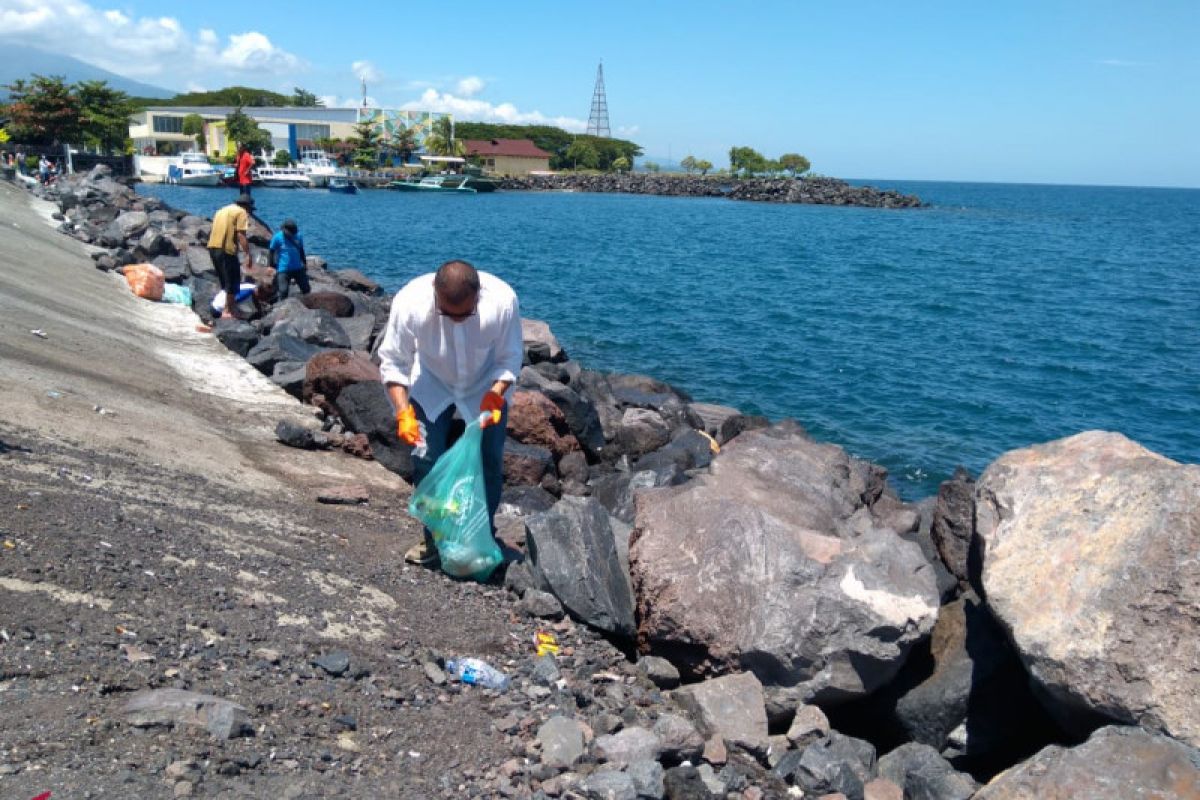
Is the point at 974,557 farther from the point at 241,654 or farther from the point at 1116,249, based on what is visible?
the point at 1116,249

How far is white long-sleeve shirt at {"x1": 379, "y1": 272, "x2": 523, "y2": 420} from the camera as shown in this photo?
5438 mm

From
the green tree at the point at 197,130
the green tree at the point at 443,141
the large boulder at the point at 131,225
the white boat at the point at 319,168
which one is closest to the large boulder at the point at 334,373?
the large boulder at the point at 131,225

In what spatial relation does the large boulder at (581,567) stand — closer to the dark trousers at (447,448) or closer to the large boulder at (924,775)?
the dark trousers at (447,448)

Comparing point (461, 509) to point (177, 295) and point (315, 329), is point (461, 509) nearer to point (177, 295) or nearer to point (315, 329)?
point (315, 329)

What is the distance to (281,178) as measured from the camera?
79.5 meters

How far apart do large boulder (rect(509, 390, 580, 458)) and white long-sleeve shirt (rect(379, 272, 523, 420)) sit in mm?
3356

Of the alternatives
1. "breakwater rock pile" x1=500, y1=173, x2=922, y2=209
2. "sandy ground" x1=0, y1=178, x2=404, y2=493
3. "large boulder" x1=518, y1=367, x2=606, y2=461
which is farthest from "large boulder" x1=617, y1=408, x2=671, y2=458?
"breakwater rock pile" x1=500, y1=173, x2=922, y2=209

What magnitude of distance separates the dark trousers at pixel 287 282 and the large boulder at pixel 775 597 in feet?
33.2

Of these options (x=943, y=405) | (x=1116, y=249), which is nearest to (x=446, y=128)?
(x=1116, y=249)

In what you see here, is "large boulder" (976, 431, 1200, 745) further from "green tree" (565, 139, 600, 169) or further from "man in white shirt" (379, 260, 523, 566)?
"green tree" (565, 139, 600, 169)

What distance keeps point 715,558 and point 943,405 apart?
12348 millimetres

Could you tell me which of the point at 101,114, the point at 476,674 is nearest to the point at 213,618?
the point at 476,674

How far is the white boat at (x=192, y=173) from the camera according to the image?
226 ft

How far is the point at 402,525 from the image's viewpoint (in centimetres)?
684
